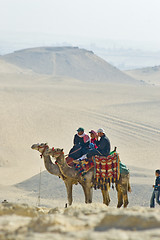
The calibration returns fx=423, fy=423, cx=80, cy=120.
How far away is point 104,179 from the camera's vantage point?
10461 millimetres

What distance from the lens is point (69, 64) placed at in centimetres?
9125

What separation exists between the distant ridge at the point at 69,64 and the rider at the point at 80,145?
68.9 meters

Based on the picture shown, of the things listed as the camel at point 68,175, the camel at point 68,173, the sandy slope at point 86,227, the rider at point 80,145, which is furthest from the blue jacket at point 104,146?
the sandy slope at point 86,227

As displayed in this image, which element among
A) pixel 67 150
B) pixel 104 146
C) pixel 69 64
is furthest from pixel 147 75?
pixel 104 146

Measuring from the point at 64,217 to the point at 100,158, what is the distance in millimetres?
4945

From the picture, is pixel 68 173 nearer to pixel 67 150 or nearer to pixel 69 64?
pixel 67 150

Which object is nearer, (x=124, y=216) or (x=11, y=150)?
(x=124, y=216)

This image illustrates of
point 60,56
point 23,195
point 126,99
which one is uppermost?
point 60,56

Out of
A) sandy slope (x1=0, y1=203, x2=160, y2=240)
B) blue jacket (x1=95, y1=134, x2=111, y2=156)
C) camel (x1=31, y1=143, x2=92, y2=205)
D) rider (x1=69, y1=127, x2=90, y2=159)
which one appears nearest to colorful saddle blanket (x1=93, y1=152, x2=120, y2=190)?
blue jacket (x1=95, y1=134, x2=111, y2=156)

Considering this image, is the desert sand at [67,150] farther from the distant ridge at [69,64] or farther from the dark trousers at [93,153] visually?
the distant ridge at [69,64]

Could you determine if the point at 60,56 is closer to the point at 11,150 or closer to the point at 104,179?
the point at 11,150

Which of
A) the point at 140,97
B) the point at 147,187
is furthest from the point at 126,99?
the point at 147,187

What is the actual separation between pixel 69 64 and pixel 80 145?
81.4 metres

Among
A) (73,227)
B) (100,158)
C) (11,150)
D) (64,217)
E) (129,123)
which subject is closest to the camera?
(73,227)
